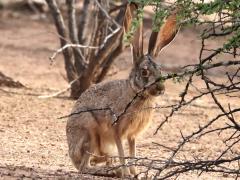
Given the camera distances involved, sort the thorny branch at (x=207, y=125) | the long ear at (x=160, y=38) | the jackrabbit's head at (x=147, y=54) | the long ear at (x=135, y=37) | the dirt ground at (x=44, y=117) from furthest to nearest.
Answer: the dirt ground at (x=44, y=117)
the long ear at (x=160, y=38)
the long ear at (x=135, y=37)
the jackrabbit's head at (x=147, y=54)
the thorny branch at (x=207, y=125)

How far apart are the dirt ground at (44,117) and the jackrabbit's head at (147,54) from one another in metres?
0.35

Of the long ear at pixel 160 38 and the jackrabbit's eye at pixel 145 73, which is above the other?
the long ear at pixel 160 38

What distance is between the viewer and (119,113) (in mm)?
6668

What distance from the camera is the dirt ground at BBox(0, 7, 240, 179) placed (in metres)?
7.12

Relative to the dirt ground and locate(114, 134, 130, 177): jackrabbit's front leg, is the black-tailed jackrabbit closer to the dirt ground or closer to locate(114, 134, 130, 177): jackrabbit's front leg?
locate(114, 134, 130, 177): jackrabbit's front leg

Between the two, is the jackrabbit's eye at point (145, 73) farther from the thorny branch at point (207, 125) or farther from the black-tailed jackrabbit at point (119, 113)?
the thorny branch at point (207, 125)

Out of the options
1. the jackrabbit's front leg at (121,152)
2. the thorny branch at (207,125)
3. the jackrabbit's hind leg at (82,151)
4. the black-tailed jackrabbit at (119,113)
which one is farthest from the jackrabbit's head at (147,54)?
the jackrabbit's hind leg at (82,151)

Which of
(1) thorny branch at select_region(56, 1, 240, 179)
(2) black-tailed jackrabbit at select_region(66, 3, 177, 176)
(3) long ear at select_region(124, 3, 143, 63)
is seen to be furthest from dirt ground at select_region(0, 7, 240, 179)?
(3) long ear at select_region(124, 3, 143, 63)

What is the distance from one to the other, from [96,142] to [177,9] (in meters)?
1.76

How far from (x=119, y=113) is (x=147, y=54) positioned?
562 mm

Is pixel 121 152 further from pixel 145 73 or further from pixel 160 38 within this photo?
pixel 160 38

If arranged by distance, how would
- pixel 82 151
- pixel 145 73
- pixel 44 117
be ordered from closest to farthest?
pixel 145 73, pixel 82 151, pixel 44 117

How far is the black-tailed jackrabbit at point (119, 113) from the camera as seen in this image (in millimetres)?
6621

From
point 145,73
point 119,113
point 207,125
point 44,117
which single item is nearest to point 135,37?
point 145,73
